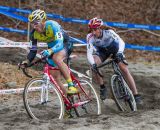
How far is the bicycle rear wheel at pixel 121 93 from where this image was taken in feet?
32.8


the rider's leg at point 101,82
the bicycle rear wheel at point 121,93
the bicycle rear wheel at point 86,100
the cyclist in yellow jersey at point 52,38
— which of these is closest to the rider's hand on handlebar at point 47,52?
the cyclist in yellow jersey at point 52,38

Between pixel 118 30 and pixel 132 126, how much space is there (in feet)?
40.4

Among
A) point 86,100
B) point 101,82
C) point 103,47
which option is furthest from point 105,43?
point 86,100

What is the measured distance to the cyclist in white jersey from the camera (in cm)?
969

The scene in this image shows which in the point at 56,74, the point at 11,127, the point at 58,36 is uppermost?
the point at 58,36

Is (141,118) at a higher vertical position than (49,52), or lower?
lower

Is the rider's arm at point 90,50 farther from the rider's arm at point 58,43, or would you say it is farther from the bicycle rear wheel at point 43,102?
the rider's arm at point 58,43

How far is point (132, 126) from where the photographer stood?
7352 millimetres

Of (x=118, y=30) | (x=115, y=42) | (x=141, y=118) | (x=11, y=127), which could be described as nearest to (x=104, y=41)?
(x=115, y=42)

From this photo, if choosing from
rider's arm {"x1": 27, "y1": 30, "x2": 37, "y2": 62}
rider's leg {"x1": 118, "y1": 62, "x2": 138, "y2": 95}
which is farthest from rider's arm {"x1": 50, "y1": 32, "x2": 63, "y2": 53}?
rider's leg {"x1": 118, "y1": 62, "x2": 138, "y2": 95}

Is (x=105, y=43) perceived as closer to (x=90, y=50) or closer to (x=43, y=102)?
(x=90, y=50)

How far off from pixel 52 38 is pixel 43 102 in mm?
1148

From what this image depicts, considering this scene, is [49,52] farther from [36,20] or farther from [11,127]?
[11,127]

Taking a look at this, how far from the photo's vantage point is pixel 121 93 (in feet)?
33.0
